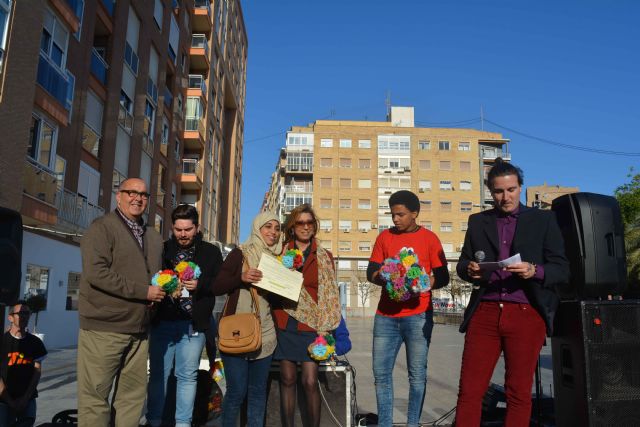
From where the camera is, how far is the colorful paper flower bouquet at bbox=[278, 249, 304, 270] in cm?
450

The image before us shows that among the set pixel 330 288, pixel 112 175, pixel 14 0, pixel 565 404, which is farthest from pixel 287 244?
pixel 112 175

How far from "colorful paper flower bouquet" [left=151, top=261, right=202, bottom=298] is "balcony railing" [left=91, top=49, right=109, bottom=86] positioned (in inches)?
691

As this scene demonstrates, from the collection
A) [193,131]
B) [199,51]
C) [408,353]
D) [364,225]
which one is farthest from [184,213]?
[364,225]

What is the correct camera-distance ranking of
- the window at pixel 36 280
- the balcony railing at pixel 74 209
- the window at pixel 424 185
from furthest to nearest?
the window at pixel 424 185 → the balcony railing at pixel 74 209 → the window at pixel 36 280

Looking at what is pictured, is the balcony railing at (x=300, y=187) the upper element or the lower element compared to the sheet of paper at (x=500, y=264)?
upper

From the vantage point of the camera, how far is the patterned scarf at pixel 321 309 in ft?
14.8

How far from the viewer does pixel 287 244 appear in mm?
4922

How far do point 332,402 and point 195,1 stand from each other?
34.6 m

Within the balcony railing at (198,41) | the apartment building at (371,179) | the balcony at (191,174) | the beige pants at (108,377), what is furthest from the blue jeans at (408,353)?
the apartment building at (371,179)

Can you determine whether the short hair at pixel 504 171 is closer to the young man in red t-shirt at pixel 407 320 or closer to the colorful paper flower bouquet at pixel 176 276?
the young man in red t-shirt at pixel 407 320

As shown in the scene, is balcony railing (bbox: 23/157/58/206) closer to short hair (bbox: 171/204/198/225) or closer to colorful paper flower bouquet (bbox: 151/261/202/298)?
short hair (bbox: 171/204/198/225)

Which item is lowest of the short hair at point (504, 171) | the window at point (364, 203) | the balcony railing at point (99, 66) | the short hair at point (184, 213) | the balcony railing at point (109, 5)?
the short hair at point (184, 213)

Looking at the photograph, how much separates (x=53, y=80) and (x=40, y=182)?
3171 millimetres

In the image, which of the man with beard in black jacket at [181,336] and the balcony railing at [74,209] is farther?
the balcony railing at [74,209]
